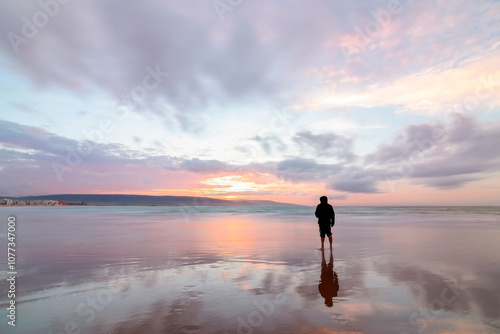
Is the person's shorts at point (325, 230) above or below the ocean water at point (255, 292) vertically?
above

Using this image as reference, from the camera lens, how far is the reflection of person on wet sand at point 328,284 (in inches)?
268

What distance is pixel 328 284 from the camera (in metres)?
7.80

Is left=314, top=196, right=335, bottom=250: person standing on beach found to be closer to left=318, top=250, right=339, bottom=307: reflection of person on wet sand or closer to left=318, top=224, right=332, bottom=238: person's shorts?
left=318, top=224, right=332, bottom=238: person's shorts

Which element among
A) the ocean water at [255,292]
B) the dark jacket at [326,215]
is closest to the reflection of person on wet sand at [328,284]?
the ocean water at [255,292]

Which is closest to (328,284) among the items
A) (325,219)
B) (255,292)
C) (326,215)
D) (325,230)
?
(255,292)

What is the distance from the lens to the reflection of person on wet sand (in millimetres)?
6812

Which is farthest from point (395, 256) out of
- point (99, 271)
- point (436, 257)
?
point (99, 271)

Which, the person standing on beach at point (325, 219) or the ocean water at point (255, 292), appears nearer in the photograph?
the ocean water at point (255, 292)

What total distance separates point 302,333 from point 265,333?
621 mm

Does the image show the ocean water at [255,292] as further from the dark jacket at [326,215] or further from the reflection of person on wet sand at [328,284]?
the dark jacket at [326,215]

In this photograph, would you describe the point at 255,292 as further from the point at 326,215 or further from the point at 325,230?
the point at 326,215

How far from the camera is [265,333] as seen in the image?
4.96m

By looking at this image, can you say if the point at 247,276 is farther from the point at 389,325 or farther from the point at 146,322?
the point at 389,325

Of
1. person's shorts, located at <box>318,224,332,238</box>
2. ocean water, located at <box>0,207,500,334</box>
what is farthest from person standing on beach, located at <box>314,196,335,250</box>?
ocean water, located at <box>0,207,500,334</box>
